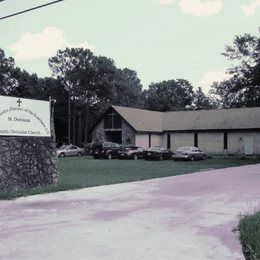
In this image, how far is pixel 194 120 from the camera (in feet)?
191

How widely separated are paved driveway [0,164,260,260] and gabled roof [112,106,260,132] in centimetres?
3666

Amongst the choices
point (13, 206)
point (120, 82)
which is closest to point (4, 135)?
point (13, 206)

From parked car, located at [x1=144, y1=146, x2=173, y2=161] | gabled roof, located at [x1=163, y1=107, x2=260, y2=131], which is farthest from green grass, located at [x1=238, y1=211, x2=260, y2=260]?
gabled roof, located at [x1=163, y1=107, x2=260, y2=131]

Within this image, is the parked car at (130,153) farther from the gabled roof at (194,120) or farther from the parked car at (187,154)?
the gabled roof at (194,120)

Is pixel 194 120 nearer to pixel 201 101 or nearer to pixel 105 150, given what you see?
pixel 105 150

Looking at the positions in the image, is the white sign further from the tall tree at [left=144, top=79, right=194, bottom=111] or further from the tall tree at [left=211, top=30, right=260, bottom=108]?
the tall tree at [left=144, top=79, right=194, bottom=111]

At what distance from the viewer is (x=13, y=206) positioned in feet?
43.9

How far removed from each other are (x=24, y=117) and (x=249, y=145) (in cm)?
3859

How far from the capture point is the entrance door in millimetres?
52812

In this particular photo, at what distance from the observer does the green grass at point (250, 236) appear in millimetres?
7816

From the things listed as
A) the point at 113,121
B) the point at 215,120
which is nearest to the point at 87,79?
the point at 113,121

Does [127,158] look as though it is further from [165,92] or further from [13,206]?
[165,92]

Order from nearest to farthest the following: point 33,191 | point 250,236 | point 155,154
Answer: point 250,236 < point 33,191 < point 155,154

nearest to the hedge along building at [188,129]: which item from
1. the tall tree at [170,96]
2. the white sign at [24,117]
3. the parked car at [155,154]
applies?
the parked car at [155,154]
